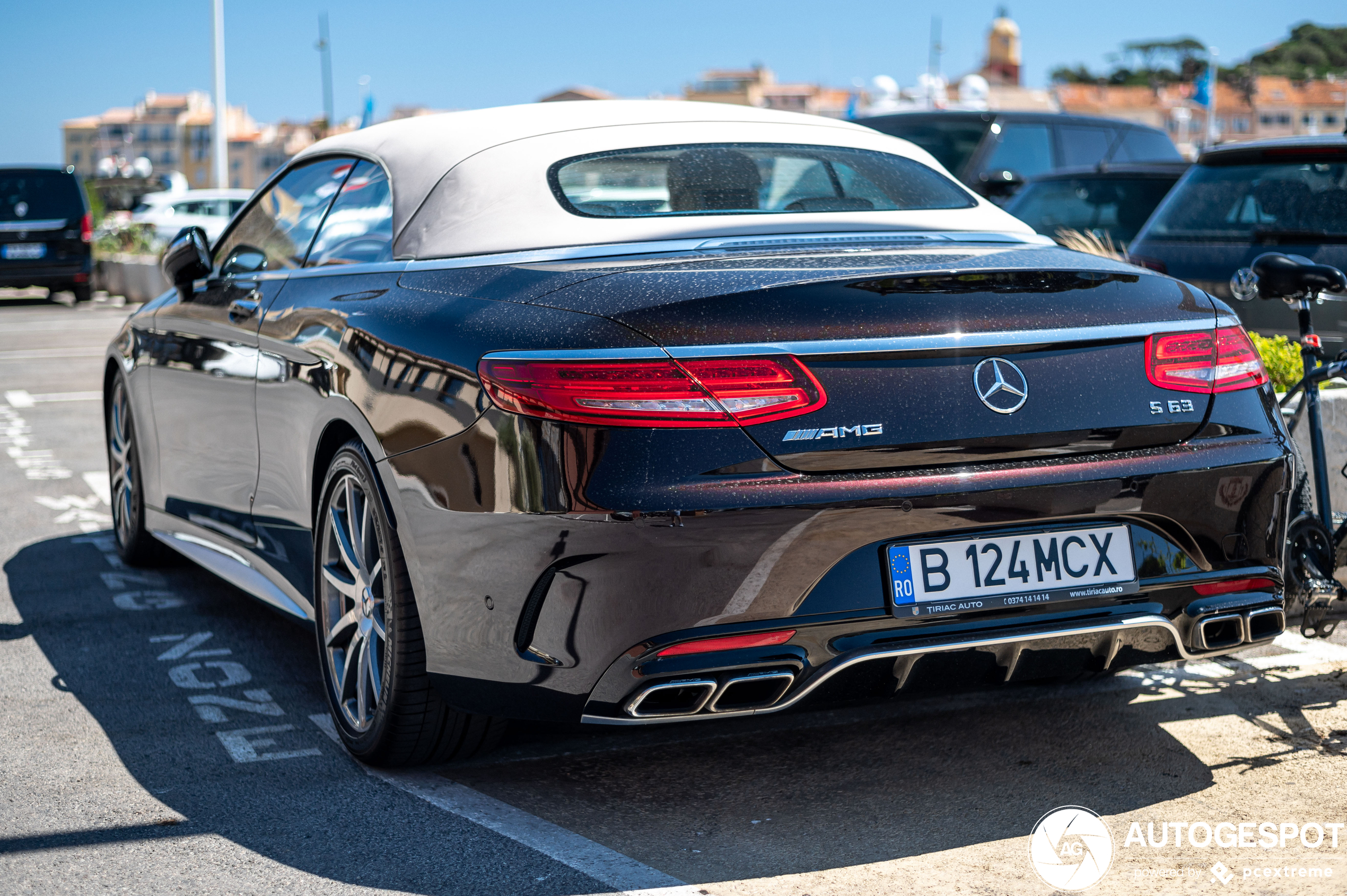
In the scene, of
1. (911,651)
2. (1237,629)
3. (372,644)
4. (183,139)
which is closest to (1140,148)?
(1237,629)

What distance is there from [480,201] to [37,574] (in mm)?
2997

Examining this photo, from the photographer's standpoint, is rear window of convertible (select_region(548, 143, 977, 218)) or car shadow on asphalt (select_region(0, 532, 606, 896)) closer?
car shadow on asphalt (select_region(0, 532, 606, 896))

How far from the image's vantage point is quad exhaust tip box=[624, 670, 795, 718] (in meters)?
2.83

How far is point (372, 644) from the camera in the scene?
3494mm

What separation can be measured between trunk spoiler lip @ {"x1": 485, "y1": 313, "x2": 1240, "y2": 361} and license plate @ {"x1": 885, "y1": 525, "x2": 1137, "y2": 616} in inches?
14.7

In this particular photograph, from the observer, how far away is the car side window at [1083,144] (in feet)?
38.5

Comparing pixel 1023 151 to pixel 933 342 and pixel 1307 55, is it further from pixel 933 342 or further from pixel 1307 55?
pixel 1307 55

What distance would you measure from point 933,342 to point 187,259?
2.89 meters

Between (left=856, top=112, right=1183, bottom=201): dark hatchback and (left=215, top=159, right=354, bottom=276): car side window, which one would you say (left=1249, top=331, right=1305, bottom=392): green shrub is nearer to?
(left=215, top=159, right=354, bottom=276): car side window

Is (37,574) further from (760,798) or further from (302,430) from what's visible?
(760,798)

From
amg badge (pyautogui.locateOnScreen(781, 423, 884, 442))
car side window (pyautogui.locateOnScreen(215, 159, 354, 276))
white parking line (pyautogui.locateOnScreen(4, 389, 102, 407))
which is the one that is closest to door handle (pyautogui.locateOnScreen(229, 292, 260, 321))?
car side window (pyautogui.locateOnScreen(215, 159, 354, 276))

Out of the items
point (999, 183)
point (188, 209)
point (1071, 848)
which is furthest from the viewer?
point (188, 209)

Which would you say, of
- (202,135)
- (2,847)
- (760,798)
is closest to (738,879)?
(760,798)

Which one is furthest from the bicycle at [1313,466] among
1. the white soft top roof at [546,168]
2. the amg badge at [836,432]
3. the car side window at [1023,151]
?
the car side window at [1023,151]
